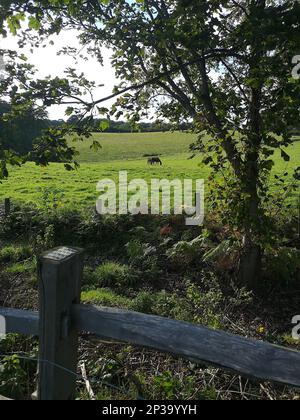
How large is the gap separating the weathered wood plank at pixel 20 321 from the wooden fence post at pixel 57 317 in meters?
0.35

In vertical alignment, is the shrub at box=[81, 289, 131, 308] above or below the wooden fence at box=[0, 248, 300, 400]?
below

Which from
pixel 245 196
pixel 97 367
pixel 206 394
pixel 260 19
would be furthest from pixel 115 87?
pixel 206 394

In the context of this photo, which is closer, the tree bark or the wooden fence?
the wooden fence

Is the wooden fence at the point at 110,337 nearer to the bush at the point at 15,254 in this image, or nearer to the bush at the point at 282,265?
the bush at the point at 282,265

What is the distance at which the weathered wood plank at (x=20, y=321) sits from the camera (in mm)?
2844

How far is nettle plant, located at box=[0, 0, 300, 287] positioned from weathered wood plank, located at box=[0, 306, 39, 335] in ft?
7.43

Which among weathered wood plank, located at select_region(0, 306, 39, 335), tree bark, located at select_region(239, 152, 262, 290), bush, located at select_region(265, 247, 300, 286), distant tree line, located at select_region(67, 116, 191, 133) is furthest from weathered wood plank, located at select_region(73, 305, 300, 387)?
bush, located at select_region(265, 247, 300, 286)

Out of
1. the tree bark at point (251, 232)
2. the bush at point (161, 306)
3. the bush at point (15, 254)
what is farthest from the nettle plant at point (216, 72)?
the bush at point (15, 254)

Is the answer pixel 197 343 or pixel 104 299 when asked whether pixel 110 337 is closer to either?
pixel 197 343

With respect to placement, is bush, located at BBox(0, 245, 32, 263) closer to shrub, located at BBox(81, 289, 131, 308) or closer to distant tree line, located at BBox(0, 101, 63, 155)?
shrub, located at BBox(81, 289, 131, 308)

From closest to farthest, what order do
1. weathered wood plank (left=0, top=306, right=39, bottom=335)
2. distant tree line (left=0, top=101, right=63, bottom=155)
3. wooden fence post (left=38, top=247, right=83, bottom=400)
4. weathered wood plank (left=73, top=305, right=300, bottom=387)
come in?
1. weathered wood plank (left=73, top=305, right=300, bottom=387)
2. wooden fence post (left=38, top=247, right=83, bottom=400)
3. weathered wood plank (left=0, top=306, right=39, bottom=335)
4. distant tree line (left=0, top=101, right=63, bottom=155)

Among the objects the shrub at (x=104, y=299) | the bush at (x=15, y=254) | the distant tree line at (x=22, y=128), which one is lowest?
the shrub at (x=104, y=299)

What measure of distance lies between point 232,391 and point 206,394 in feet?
0.81

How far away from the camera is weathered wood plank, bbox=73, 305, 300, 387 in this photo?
2180mm
